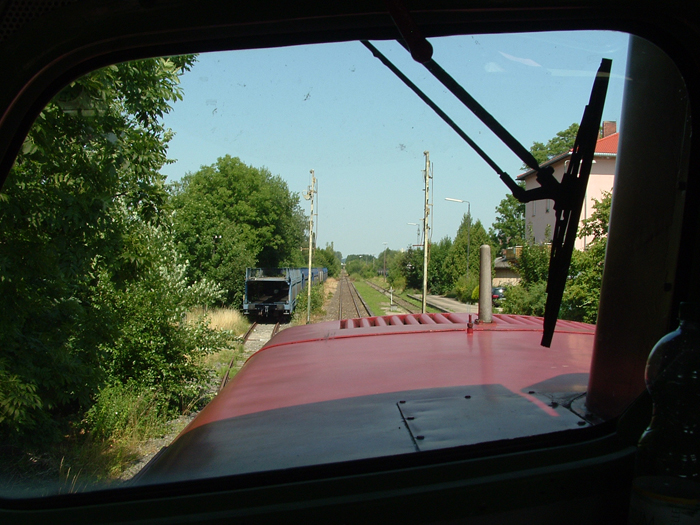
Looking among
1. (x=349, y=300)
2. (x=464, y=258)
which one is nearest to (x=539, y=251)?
(x=464, y=258)

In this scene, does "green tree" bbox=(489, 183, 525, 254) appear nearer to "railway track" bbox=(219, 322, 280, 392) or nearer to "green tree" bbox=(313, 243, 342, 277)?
"green tree" bbox=(313, 243, 342, 277)

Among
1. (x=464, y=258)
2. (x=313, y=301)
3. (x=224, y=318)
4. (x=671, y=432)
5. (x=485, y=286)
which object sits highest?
(x=464, y=258)

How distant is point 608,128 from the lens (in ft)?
4.81

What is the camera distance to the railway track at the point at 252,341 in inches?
352

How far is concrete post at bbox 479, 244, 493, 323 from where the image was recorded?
2.40m

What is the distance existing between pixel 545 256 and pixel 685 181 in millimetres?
429

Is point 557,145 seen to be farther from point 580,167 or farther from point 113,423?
point 113,423

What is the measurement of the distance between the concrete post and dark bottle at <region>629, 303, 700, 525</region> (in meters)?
1.09

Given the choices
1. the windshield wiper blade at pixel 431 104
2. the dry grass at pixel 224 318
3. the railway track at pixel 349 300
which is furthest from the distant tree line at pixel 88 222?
the dry grass at pixel 224 318

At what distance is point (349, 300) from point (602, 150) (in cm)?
741

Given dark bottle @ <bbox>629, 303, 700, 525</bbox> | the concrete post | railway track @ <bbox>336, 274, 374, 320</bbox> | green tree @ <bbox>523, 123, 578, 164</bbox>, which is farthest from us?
railway track @ <bbox>336, 274, 374, 320</bbox>

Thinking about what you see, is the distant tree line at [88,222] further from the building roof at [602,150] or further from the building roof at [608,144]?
the building roof at [608,144]

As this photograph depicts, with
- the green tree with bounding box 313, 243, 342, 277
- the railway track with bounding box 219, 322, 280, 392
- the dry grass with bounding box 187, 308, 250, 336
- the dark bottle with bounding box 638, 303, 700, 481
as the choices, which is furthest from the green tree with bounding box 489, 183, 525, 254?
the dry grass with bounding box 187, 308, 250, 336

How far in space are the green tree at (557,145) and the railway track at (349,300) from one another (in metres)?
6.08
